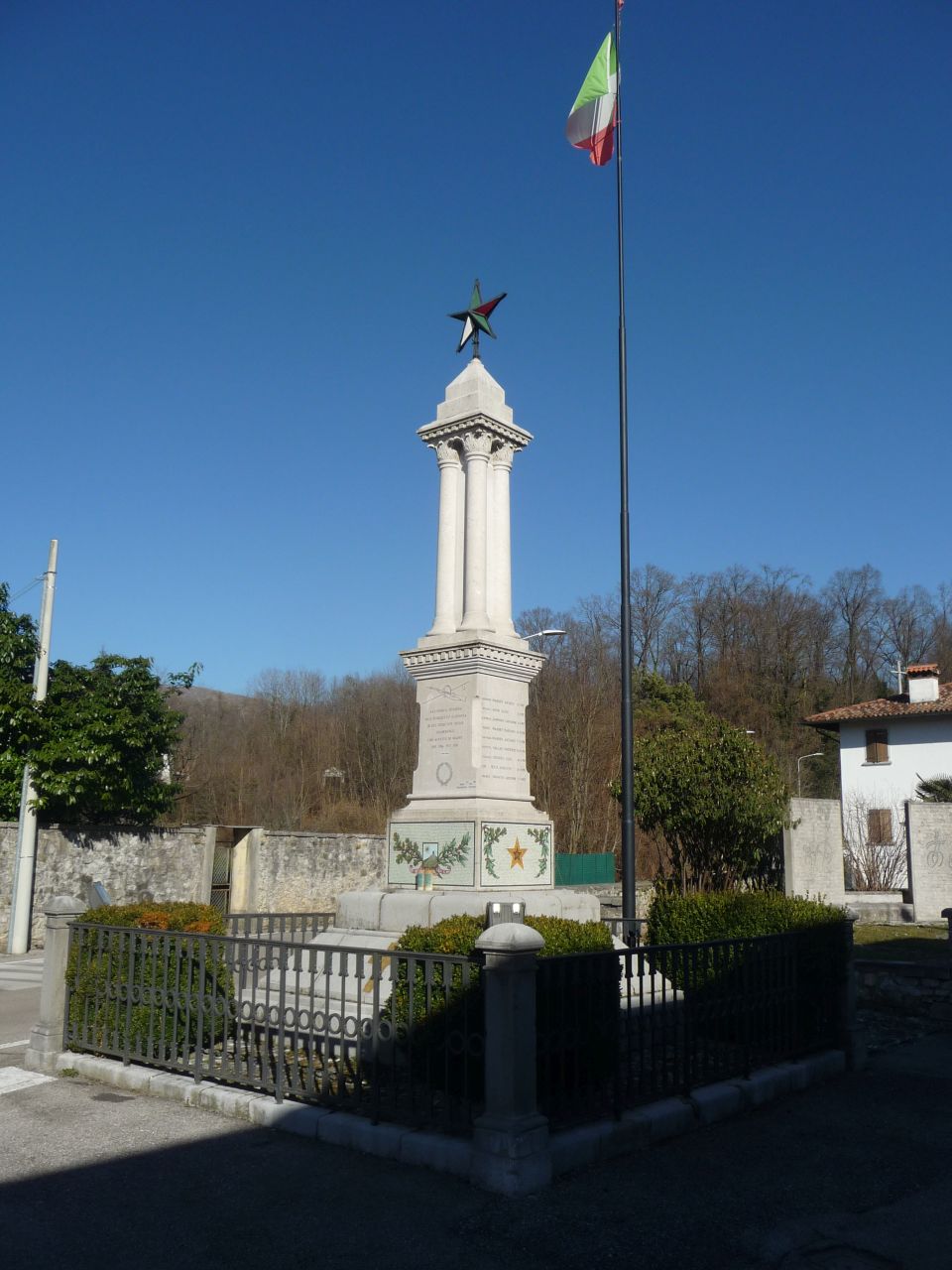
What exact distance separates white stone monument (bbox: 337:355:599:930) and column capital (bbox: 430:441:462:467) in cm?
1

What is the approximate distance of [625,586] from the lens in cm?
1396

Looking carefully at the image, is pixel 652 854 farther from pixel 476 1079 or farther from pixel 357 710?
pixel 476 1079

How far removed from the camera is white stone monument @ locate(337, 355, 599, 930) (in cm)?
1005

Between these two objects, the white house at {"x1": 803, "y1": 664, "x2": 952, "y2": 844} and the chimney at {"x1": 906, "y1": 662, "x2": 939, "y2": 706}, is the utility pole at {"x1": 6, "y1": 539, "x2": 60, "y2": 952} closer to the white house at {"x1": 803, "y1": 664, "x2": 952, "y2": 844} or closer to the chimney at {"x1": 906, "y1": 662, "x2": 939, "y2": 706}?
the white house at {"x1": 803, "y1": 664, "x2": 952, "y2": 844}

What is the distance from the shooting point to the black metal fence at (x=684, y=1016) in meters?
6.09

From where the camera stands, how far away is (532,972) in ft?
18.7

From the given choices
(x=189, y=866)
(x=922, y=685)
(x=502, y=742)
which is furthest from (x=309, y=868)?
(x=922, y=685)

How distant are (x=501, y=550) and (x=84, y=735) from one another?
36.2ft

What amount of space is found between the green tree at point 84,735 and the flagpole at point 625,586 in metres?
10.4

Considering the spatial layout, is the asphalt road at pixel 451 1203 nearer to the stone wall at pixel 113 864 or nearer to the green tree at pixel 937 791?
the stone wall at pixel 113 864

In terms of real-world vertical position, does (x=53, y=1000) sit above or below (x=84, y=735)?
below

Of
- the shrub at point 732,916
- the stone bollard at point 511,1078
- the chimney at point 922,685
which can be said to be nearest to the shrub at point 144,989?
the stone bollard at point 511,1078

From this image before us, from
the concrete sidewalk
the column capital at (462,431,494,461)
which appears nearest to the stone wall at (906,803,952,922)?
the column capital at (462,431,494,461)

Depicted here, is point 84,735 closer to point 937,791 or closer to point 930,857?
point 930,857
